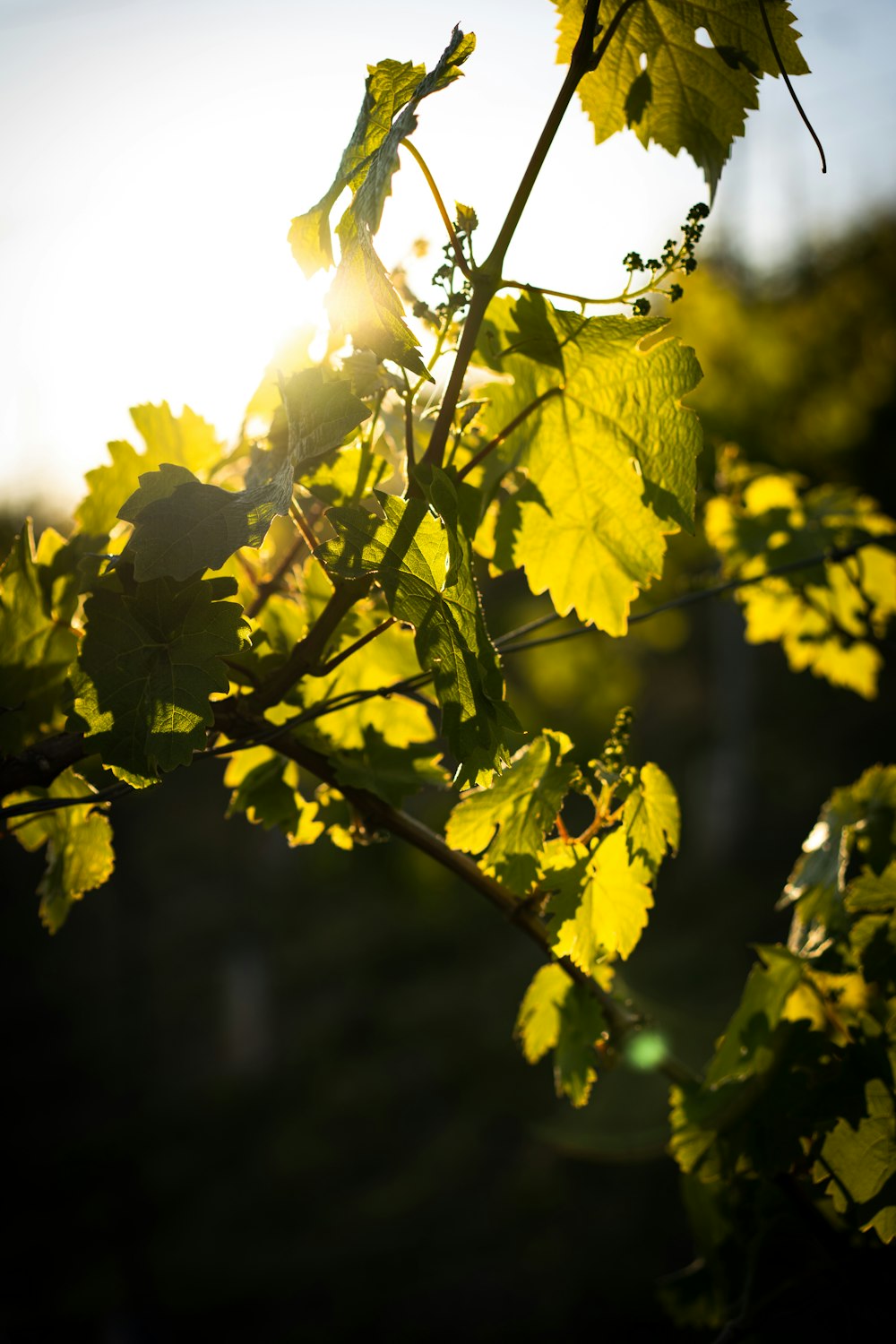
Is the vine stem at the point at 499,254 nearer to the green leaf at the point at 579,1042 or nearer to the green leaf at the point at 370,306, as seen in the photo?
the green leaf at the point at 370,306

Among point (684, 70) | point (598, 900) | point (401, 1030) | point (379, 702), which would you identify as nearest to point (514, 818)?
point (598, 900)

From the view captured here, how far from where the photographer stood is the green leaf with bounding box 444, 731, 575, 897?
1026 millimetres

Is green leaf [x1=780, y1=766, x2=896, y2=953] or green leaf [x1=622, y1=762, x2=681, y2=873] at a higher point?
green leaf [x1=622, y1=762, x2=681, y2=873]

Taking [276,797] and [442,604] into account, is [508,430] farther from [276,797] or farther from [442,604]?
[276,797]

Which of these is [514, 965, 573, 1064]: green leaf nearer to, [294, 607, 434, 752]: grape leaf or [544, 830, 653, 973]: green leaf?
[544, 830, 653, 973]: green leaf

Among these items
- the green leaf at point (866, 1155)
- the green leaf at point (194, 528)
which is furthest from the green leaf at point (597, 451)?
the green leaf at point (866, 1155)

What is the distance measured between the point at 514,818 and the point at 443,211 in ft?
2.01

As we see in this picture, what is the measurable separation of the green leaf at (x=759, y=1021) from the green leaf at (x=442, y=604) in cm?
66

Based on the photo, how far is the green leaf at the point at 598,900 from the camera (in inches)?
40.0

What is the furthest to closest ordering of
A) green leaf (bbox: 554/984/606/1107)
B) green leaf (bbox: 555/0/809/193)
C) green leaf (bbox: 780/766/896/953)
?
1. green leaf (bbox: 780/766/896/953)
2. green leaf (bbox: 554/984/606/1107)
3. green leaf (bbox: 555/0/809/193)

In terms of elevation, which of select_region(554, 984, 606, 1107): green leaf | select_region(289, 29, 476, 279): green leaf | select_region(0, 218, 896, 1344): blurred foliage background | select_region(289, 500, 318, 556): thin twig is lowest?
select_region(0, 218, 896, 1344): blurred foliage background

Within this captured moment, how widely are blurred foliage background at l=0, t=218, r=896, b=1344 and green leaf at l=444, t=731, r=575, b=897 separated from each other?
1.86 ft

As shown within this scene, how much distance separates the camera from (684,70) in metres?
1.04

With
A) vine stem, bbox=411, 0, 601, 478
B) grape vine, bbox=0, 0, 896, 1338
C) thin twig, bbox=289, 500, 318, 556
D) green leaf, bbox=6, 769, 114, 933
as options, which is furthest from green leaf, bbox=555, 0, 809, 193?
green leaf, bbox=6, 769, 114, 933
